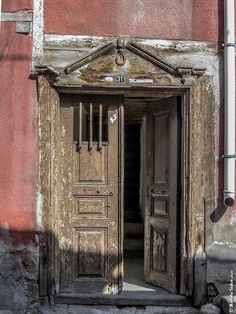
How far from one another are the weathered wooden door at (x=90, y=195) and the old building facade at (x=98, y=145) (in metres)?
0.01

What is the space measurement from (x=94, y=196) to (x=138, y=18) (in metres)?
2.04

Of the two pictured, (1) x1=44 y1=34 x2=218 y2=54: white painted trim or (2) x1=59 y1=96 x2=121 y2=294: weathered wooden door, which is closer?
(1) x1=44 y1=34 x2=218 y2=54: white painted trim

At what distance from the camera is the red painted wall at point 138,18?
567 centimetres

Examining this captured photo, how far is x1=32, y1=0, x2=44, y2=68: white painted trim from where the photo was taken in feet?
18.5

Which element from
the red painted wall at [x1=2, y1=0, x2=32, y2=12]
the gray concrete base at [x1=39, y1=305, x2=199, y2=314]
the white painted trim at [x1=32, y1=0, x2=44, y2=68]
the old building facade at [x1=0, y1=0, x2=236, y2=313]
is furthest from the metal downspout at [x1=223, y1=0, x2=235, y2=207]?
the red painted wall at [x1=2, y1=0, x2=32, y2=12]

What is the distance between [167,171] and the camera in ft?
19.9

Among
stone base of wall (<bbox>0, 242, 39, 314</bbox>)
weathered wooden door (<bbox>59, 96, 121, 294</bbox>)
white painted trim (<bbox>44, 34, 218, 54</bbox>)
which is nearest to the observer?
stone base of wall (<bbox>0, 242, 39, 314</bbox>)

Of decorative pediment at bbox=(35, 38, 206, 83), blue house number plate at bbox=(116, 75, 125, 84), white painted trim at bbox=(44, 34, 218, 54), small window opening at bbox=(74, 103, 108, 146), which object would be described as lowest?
small window opening at bbox=(74, 103, 108, 146)

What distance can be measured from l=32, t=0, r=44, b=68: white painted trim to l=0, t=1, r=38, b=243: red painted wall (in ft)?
0.25

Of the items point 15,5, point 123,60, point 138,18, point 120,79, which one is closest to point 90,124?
point 120,79

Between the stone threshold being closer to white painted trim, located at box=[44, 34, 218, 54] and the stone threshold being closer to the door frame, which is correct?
the door frame

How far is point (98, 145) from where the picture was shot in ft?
19.4

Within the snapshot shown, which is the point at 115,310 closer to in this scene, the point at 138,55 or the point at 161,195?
the point at 161,195

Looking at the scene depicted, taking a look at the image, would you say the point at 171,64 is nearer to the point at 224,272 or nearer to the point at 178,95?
the point at 178,95
